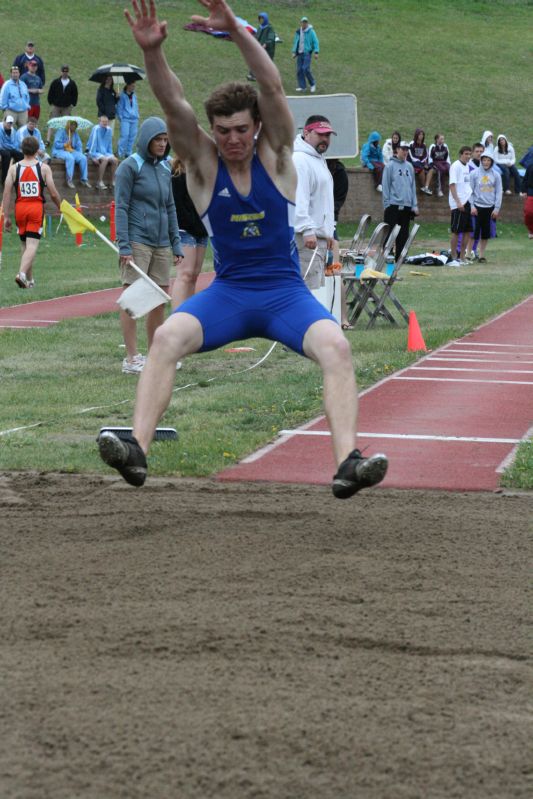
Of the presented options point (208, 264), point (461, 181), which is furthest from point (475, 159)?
point (208, 264)

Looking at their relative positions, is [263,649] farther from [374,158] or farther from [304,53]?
[304,53]

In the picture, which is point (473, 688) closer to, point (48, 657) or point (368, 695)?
point (368, 695)

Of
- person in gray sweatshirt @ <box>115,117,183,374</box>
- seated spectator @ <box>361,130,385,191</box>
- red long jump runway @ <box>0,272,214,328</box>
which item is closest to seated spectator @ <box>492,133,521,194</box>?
seated spectator @ <box>361,130,385,191</box>

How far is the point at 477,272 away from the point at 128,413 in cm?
1522

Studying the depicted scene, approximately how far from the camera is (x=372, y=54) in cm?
4950

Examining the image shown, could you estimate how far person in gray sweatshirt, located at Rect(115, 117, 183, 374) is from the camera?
409 inches

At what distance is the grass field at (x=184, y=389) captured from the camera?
24.4 feet

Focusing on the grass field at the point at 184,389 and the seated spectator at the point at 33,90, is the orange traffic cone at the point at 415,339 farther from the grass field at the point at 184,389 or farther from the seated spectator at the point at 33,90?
the seated spectator at the point at 33,90

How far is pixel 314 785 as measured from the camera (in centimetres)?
307

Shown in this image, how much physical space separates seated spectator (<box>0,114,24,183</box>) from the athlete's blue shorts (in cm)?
2326

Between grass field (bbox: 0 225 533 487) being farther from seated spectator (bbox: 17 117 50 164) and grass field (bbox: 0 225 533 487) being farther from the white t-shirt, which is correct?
seated spectator (bbox: 17 117 50 164)

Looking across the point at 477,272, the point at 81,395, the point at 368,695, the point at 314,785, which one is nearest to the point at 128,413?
the point at 81,395

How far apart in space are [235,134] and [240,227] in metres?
0.40

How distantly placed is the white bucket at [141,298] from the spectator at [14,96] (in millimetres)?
22366
